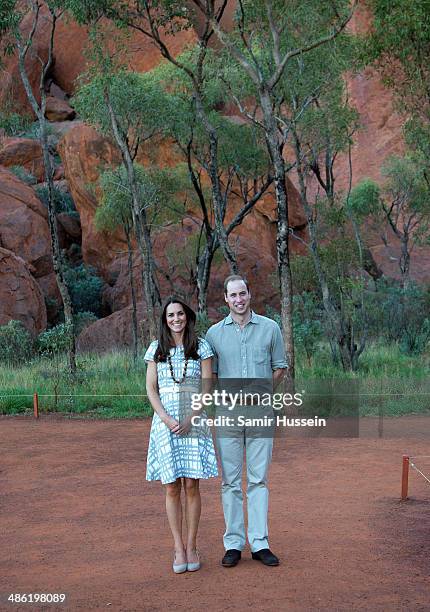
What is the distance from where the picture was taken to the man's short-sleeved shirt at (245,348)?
190 inches

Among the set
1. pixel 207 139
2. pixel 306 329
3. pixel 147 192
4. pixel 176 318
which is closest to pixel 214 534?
pixel 176 318

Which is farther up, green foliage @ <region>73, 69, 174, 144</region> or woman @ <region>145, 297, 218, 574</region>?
green foliage @ <region>73, 69, 174, 144</region>

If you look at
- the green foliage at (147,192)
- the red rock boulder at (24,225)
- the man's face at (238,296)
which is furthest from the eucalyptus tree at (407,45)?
the red rock boulder at (24,225)

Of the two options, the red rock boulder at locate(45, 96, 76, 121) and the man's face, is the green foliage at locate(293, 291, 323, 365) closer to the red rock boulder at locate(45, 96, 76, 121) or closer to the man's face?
the man's face

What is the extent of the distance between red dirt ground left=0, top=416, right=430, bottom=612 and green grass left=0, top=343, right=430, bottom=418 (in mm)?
2604

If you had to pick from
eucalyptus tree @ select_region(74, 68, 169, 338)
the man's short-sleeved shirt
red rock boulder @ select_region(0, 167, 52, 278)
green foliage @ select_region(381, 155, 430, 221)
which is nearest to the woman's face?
the man's short-sleeved shirt

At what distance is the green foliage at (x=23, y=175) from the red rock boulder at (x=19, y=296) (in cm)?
868

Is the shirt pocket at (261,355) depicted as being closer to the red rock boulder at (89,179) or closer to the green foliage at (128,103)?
the green foliage at (128,103)

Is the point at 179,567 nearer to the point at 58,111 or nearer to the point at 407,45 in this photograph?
the point at 407,45

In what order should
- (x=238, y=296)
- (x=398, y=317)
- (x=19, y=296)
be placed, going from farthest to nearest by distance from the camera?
(x=19, y=296)
(x=398, y=317)
(x=238, y=296)

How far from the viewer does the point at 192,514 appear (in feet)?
15.5

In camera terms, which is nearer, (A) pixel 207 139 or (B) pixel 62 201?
(A) pixel 207 139

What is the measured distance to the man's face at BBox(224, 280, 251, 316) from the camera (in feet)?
15.8

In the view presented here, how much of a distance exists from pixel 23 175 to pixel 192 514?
92.3ft
